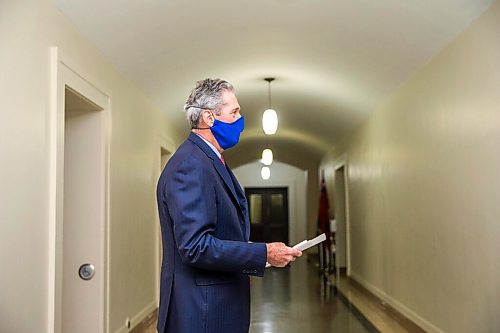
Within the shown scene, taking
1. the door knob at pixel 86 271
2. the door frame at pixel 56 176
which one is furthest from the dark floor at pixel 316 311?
the door frame at pixel 56 176

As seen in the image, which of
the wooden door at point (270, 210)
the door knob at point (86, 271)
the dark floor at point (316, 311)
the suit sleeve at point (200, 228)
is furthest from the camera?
the wooden door at point (270, 210)

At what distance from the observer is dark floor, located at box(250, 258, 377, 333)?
20.9 ft

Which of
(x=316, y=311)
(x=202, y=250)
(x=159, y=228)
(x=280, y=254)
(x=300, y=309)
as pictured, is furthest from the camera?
(x=300, y=309)

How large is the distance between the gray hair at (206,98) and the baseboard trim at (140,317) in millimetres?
3460

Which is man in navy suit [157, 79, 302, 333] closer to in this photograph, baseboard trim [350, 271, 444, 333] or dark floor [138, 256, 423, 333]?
baseboard trim [350, 271, 444, 333]

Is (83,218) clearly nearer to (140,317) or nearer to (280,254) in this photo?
(140,317)

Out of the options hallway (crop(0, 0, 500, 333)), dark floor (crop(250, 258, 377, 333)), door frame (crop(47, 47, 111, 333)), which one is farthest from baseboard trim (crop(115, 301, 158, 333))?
door frame (crop(47, 47, 111, 333))

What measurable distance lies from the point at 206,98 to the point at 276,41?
3.55m

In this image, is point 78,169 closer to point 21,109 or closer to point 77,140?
point 77,140

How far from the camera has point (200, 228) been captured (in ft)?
5.99

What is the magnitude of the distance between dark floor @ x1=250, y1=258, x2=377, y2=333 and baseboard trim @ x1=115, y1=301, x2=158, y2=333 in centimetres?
108

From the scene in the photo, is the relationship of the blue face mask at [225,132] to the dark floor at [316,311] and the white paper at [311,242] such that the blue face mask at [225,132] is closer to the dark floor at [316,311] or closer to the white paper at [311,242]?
the white paper at [311,242]

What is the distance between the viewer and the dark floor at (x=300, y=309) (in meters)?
6.36

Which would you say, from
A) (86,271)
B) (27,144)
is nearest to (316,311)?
(86,271)
